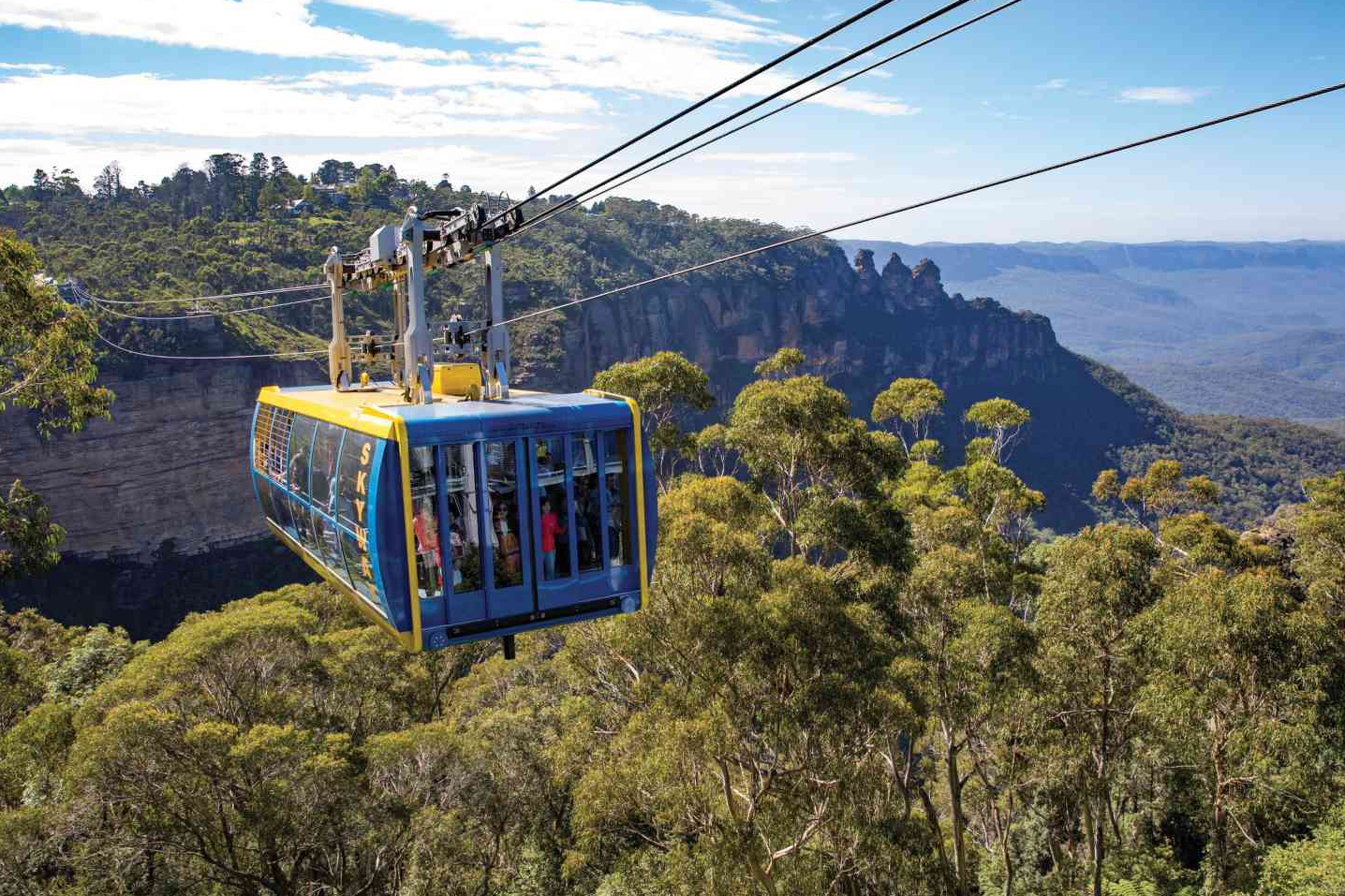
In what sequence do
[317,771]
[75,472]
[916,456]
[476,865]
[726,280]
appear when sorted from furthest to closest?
[726,280] → [75,472] → [916,456] → [476,865] → [317,771]

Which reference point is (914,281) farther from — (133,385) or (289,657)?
(289,657)

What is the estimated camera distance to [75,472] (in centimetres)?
4309

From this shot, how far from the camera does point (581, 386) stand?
7319 cm

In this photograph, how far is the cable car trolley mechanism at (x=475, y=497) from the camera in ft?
25.4

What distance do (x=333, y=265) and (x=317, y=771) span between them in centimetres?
754

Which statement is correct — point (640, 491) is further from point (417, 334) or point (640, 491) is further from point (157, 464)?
point (157, 464)

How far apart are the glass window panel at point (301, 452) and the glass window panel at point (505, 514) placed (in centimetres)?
255

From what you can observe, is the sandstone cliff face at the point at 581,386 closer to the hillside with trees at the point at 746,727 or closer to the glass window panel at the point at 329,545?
the hillside with trees at the point at 746,727

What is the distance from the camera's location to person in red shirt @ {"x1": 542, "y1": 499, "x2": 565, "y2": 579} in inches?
330

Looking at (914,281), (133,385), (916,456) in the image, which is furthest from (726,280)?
(916,456)

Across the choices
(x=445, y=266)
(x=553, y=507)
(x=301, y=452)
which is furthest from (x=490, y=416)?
(x=301, y=452)

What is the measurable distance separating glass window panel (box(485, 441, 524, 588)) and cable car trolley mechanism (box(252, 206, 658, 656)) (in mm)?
12

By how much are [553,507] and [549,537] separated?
0.27 metres

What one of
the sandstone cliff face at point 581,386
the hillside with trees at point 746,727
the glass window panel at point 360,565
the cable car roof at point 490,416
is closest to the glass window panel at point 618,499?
the cable car roof at point 490,416
